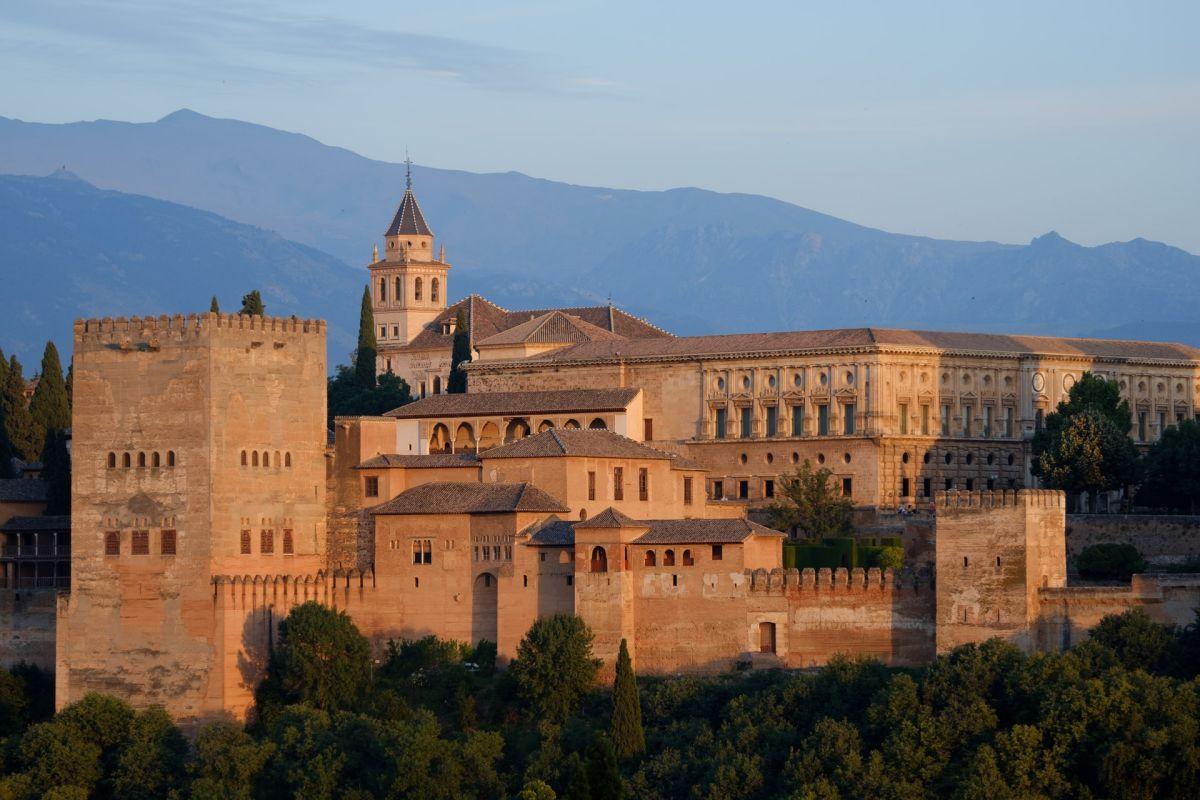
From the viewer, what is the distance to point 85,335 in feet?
217

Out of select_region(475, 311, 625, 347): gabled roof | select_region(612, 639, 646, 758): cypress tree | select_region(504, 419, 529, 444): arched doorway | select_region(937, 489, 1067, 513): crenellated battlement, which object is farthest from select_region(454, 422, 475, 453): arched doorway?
select_region(937, 489, 1067, 513): crenellated battlement

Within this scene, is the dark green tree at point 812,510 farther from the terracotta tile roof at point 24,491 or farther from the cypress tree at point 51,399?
the cypress tree at point 51,399

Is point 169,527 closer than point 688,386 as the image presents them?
Yes

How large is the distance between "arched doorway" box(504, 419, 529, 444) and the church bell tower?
39.4 metres

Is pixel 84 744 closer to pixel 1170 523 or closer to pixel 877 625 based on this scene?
pixel 877 625

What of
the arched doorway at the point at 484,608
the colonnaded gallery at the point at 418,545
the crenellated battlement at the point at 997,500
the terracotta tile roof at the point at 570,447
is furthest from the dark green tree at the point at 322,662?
the crenellated battlement at the point at 997,500

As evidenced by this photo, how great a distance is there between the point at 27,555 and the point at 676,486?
1787cm

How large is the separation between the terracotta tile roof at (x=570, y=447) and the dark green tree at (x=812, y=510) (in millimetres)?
5344

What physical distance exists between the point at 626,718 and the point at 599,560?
16.2 ft

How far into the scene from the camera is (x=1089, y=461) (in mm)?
73625

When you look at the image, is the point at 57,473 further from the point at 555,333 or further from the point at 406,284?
the point at 406,284

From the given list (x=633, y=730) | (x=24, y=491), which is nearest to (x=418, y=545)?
(x=633, y=730)

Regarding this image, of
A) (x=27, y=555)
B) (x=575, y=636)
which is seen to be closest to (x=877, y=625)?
(x=575, y=636)

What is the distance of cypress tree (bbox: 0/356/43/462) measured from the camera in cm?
8488
